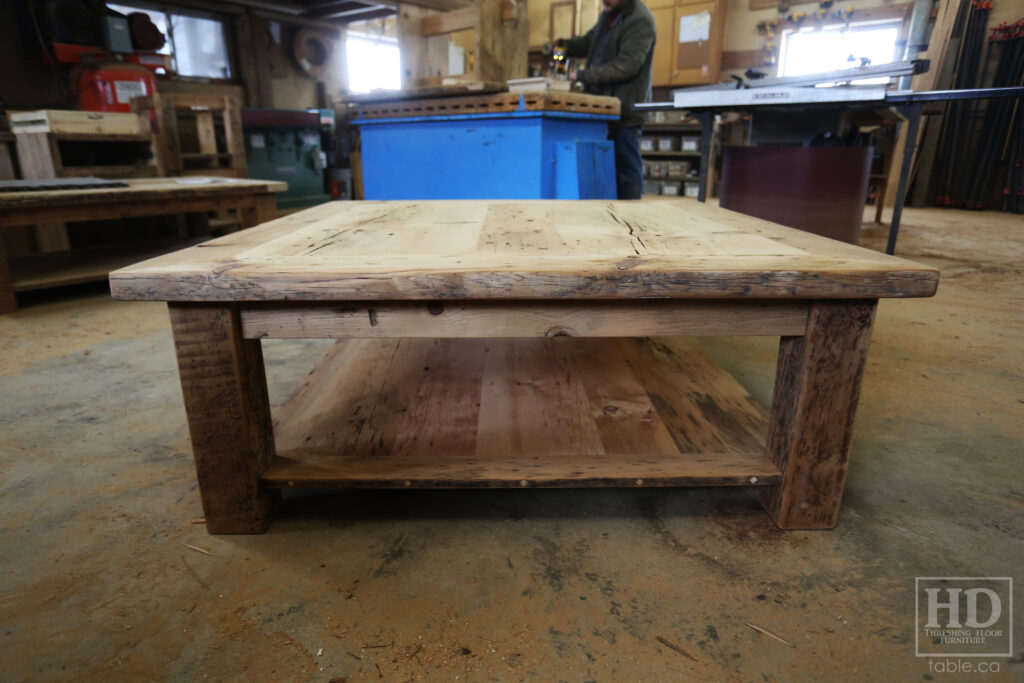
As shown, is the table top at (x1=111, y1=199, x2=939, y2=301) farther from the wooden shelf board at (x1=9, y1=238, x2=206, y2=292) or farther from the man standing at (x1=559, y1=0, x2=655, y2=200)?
the man standing at (x1=559, y1=0, x2=655, y2=200)

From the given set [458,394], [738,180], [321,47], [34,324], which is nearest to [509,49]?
[738,180]

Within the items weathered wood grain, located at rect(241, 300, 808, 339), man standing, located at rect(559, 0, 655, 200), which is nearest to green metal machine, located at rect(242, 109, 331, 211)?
man standing, located at rect(559, 0, 655, 200)

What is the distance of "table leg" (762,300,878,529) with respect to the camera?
3.07ft

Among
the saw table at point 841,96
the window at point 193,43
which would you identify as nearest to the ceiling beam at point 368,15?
the window at point 193,43

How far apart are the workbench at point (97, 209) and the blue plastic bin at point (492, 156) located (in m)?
0.71

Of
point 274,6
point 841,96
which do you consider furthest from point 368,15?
point 841,96

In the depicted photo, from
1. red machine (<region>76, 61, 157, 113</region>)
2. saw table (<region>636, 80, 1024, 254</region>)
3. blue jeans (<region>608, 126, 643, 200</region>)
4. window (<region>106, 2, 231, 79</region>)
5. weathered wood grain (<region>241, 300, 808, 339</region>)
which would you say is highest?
window (<region>106, 2, 231, 79</region>)

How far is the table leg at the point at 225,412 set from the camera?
36.6 inches

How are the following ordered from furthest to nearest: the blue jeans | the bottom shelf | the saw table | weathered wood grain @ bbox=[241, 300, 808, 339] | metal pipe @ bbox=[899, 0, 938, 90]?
the blue jeans, metal pipe @ bbox=[899, 0, 938, 90], the saw table, the bottom shelf, weathered wood grain @ bbox=[241, 300, 808, 339]

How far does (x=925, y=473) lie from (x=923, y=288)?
595mm

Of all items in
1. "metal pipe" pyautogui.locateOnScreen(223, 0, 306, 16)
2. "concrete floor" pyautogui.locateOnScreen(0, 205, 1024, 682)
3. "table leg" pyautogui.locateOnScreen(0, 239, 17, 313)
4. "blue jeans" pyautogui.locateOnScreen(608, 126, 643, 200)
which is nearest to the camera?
"concrete floor" pyautogui.locateOnScreen(0, 205, 1024, 682)

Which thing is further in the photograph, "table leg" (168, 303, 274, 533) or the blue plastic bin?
the blue plastic bin

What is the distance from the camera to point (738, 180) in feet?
11.4

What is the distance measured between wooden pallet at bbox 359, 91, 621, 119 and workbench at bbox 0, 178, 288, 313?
0.81 meters
